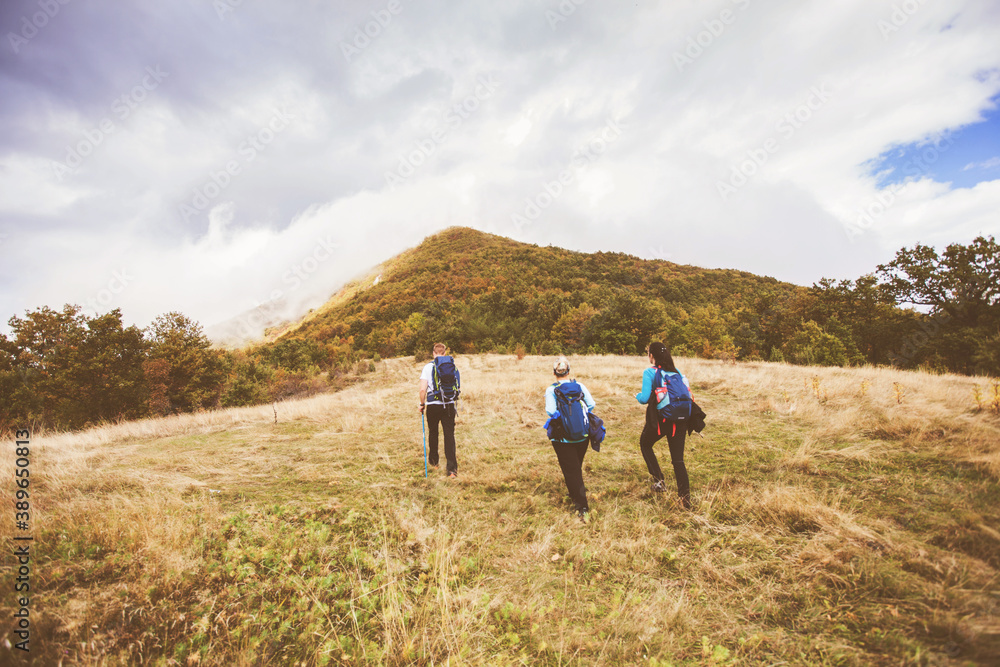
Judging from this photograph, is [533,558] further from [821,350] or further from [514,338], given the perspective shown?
[514,338]

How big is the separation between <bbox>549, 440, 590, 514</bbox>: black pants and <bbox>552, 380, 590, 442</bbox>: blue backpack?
149 millimetres

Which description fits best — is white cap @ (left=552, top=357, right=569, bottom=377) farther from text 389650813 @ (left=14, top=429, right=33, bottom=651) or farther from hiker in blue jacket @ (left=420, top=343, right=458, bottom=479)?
text 389650813 @ (left=14, top=429, right=33, bottom=651)

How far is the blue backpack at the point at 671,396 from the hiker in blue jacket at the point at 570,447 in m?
0.94

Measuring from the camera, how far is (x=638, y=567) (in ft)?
12.6

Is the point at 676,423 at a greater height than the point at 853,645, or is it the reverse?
→ the point at 676,423

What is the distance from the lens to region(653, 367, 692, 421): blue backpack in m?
4.88

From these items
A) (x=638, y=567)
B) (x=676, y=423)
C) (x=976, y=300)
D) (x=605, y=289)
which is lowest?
(x=638, y=567)

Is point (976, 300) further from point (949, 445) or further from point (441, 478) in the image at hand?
point (441, 478)

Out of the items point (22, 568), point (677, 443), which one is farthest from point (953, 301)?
point (22, 568)

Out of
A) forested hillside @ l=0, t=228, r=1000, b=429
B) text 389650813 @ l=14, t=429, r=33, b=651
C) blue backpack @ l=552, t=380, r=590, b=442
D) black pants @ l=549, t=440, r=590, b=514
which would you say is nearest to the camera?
text 389650813 @ l=14, t=429, r=33, b=651

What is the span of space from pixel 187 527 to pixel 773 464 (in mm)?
8274

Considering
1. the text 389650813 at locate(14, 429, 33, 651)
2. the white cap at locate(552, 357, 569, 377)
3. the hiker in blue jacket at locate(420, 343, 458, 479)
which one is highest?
the white cap at locate(552, 357, 569, 377)

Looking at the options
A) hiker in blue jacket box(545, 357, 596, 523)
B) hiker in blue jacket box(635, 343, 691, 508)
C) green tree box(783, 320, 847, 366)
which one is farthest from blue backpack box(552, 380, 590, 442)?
green tree box(783, 320, 847, 366)

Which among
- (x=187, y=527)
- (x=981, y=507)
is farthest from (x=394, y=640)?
(x=981, y=507)
